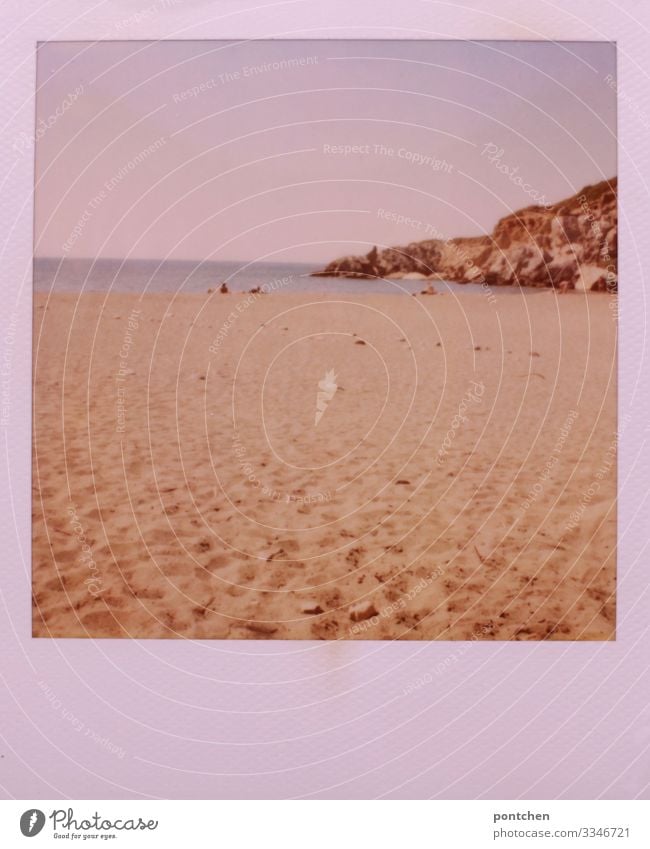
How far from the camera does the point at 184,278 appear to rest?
2260 millimetres

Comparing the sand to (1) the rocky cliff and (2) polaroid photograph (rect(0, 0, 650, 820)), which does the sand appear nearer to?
(2) polaroid photograph (rect(0, 0, 650, 820))

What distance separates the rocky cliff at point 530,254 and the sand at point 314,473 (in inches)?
4.7

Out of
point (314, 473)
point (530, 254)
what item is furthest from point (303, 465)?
point (530, 254)

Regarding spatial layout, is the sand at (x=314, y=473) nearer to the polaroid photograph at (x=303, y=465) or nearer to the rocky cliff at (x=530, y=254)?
the polaroid photograph at (x=303, y=465)

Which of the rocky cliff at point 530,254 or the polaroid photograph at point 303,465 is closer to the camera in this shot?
the polaroid photograph at point 303,465

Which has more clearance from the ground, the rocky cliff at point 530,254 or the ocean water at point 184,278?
the rocky cliff at point 530,254

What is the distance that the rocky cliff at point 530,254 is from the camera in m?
2.00

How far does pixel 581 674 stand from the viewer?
1931 mm

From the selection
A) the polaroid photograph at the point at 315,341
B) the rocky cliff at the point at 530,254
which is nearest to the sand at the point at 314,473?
the polaroid photograph at the point at 315,341

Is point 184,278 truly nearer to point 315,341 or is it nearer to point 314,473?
point 315,341

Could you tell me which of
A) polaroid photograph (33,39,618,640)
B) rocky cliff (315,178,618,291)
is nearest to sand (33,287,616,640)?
polaroid photograph (33,39,618,640)

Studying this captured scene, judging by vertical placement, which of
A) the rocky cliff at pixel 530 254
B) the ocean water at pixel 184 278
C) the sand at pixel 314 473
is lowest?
the sand at pixel 314 473
